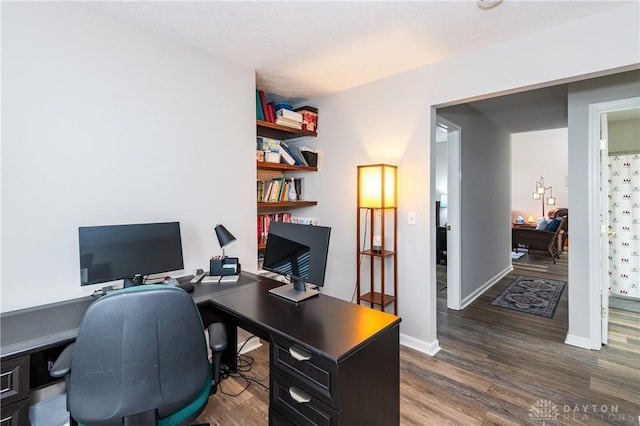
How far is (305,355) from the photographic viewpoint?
1263 mm

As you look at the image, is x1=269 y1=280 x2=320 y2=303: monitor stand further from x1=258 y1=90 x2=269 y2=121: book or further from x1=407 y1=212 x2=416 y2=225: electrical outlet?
x1=258 y1=90 x2=269 y2=121: book

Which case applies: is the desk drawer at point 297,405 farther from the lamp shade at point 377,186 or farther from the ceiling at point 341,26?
the ceiling at point 341,26

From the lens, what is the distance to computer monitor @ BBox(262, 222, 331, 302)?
1.69 metres

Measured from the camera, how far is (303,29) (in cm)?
198

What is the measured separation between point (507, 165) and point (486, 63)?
3.52 metres

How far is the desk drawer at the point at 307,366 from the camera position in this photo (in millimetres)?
1184

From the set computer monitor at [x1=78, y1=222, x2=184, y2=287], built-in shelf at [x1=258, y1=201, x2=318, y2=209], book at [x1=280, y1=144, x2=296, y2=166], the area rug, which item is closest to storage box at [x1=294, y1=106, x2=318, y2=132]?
book at [x1=280, y1=144, x2=296, y2=166]

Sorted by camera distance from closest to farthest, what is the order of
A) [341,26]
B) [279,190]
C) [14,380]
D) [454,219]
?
[14,380], [341,26], [279,190], [454,219]

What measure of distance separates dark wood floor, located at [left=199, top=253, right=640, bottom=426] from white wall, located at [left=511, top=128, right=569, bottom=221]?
588 centimetres

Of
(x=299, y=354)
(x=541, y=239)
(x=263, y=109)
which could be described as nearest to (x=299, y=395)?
(x=299, y=354)

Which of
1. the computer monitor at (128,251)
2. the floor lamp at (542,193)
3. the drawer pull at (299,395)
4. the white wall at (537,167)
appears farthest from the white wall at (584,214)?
the white wall at (537,167)

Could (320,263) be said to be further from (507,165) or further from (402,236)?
(507,165)

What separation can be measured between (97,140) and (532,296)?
195 inches

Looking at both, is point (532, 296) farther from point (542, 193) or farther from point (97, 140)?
point (542, 193)
